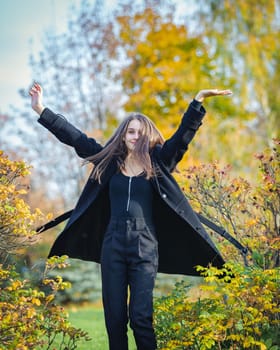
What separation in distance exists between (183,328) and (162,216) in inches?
37.0

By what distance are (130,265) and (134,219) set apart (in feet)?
1.10

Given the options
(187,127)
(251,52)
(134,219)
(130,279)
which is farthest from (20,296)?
(251,52)

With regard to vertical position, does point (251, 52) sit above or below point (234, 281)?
above

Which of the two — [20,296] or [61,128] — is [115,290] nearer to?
[20,296]

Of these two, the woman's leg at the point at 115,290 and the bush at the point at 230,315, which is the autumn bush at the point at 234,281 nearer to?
the bush at the point at 230,315

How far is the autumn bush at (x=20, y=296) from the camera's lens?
358cm

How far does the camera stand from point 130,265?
4.04 meters

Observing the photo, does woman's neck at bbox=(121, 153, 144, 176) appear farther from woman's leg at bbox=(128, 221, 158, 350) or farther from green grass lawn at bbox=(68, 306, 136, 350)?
green grass lawn at bbox=(68, 306, 136, 350)

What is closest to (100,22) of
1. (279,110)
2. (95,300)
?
(279,110)

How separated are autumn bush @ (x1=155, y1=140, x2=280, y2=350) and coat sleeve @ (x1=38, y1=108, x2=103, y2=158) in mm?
1075

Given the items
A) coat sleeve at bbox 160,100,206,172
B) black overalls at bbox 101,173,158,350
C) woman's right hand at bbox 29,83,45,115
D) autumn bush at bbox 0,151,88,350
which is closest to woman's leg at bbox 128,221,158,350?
black overalls at bbox 101,173,158,350

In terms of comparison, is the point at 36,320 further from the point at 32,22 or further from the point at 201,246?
the point at 32,22

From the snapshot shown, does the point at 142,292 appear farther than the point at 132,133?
No

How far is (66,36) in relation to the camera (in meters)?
14.8
